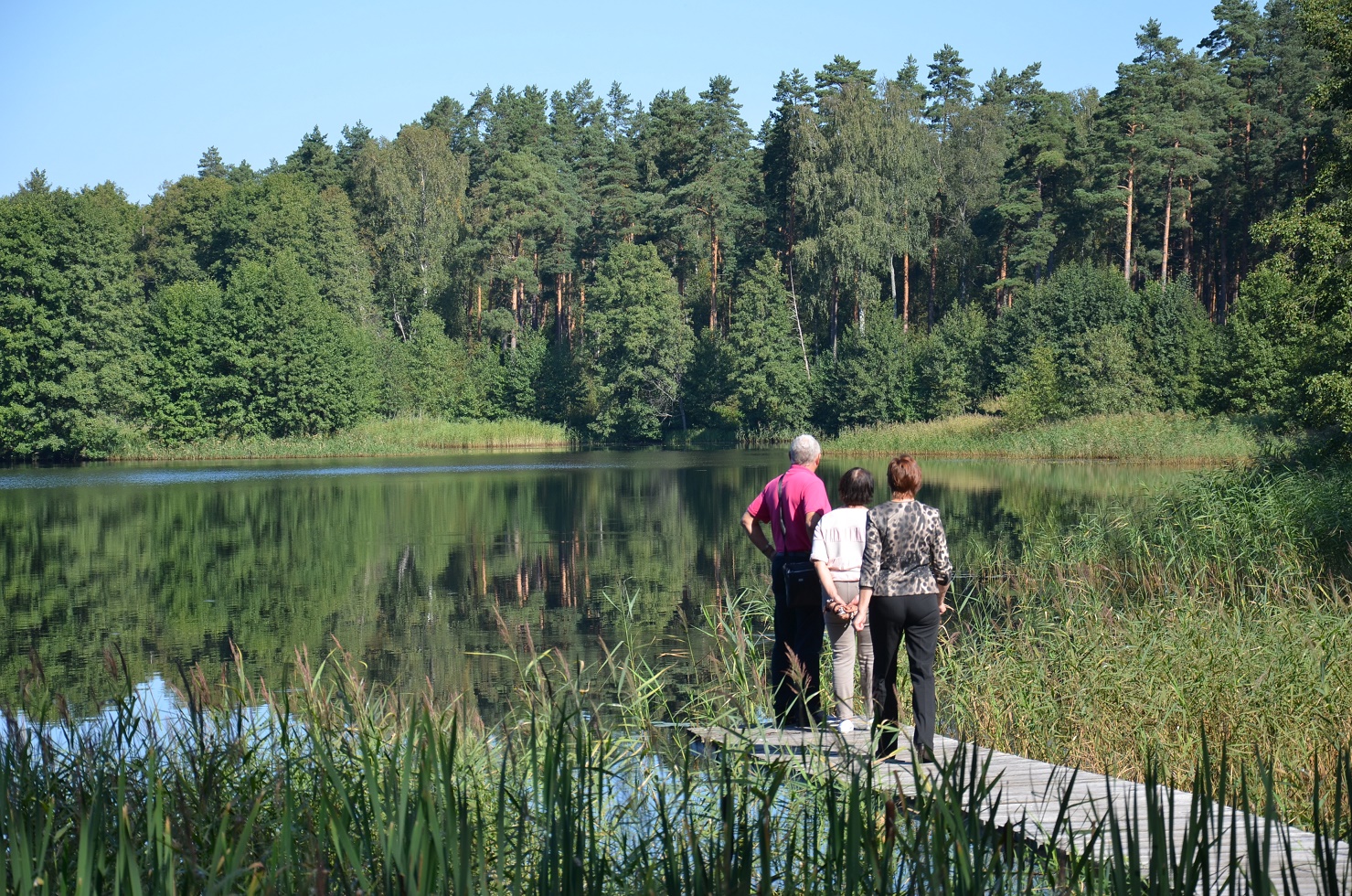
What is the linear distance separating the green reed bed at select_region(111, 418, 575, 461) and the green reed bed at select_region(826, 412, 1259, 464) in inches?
577

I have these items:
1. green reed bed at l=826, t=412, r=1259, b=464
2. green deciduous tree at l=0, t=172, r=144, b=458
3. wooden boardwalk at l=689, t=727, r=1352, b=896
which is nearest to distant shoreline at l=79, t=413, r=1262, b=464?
green reed bed at l=826, t=412, r=1259, b=464

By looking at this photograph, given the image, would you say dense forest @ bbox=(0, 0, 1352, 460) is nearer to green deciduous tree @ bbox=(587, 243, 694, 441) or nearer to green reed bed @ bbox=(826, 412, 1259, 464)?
green deciduous tree @ bbox=(587, 243, 694, 441)

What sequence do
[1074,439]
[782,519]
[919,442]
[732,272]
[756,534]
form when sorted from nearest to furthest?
[782,519] < [756,534] < [1074,439] < [919,442] < [732,272]

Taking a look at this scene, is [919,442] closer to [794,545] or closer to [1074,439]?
[1074,439]

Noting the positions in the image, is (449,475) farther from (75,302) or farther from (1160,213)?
(1160,213)

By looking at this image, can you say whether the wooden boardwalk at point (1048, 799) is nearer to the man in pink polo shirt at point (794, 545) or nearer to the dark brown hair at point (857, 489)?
the man in pink polo shirt at point (794, 545)

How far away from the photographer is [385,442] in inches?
1946

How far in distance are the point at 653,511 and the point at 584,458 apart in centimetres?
2057

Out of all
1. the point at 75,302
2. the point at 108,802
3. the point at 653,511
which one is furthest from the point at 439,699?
the point at 75,302

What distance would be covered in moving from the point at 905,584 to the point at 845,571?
1.94ft

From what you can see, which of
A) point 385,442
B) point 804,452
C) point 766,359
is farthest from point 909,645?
point 385,442

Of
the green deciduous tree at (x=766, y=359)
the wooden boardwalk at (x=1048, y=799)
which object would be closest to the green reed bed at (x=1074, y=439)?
the green deciduous tree at (x=766, y=359)

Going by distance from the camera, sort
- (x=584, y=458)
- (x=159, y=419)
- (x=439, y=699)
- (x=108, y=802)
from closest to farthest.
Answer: (x=108, y=802) < (x=439, y=699) < (x=584, y=458) < (x=159, y=419)

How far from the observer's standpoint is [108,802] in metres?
3.55
